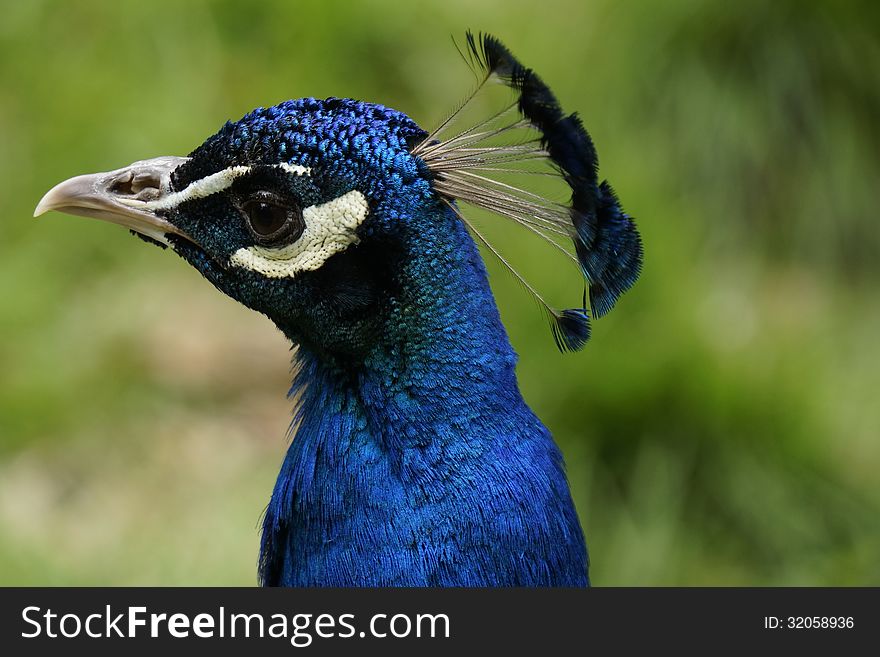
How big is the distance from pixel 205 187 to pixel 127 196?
0.12 meters

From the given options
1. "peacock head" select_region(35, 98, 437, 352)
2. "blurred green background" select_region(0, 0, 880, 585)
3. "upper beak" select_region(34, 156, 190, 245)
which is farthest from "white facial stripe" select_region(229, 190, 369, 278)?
"blurred green background" select_region(0, 0, 880, 585)

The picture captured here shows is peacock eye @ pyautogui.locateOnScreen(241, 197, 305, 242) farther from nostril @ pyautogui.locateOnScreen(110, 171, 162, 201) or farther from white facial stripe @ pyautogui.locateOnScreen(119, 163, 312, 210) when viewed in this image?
nostril @ pyautogui.locateOnScreen(110, 171, 162, 201)

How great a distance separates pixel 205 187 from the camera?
1.36 metres

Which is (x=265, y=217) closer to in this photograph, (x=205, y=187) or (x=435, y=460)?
(x=205, y=187)

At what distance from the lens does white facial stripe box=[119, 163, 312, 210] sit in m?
1.31

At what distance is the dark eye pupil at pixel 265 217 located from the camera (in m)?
1.34

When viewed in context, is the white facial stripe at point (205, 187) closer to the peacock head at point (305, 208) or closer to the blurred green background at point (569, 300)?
the peacock head at point (305, 208)

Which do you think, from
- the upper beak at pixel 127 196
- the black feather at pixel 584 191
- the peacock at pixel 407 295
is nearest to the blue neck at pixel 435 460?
the peacock at pixel 407 295

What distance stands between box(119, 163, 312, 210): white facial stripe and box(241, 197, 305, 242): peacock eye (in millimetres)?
35

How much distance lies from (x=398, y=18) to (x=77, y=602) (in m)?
1.97

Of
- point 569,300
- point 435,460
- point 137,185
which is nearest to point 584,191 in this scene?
point 435,460

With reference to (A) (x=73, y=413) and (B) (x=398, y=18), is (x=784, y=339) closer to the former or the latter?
(B) (x=398, y=18)

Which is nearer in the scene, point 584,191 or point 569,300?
point 584,191

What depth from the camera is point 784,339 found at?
8.98 ft
